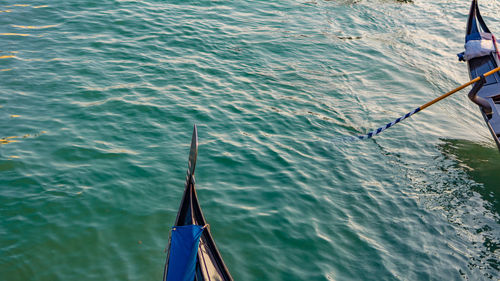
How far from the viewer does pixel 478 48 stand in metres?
8.52

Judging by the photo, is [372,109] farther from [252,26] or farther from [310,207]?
[252,26]

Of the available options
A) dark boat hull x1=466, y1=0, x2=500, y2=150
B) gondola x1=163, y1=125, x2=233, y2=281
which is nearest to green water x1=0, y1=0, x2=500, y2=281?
dark boat hull x1=466, y1=0, x2=500, y2=150

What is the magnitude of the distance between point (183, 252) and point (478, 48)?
7.23 meters

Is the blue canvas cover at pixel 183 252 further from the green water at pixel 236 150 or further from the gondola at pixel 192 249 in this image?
the green water at pixel 236 150

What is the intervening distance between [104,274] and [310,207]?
9.32 feet

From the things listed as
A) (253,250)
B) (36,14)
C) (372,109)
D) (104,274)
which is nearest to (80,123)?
(104,274)

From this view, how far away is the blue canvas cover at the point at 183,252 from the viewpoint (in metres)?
3.95

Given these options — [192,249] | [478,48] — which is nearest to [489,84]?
[478,48]

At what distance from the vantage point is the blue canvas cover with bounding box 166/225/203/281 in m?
3.95

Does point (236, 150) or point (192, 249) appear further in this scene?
point (236, 150)

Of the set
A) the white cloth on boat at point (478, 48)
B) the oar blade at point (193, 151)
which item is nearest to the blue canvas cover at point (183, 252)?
the oar blade at point (193, 151)

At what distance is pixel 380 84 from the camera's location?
9.93m

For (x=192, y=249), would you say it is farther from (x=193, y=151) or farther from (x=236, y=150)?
(x=236, y=150)

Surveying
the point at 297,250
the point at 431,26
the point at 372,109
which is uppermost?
the point at 431,26
